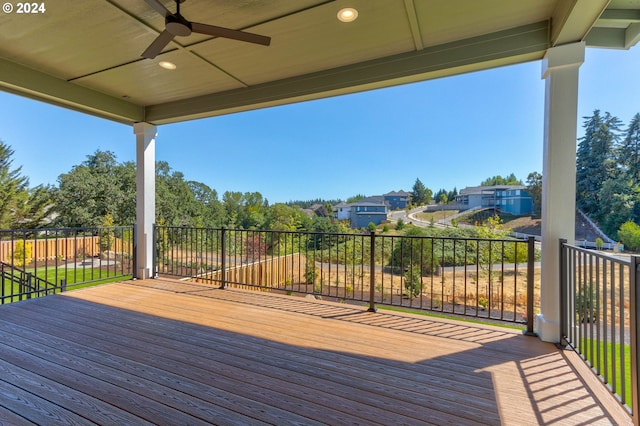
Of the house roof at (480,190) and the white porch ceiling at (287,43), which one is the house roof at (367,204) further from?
the white porch ceiling at (287,43)

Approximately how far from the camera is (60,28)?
99.9 inches

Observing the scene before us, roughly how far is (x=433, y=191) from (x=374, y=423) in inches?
425

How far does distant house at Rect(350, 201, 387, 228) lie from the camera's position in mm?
9509

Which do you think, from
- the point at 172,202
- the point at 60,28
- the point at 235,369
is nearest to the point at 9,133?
the point at 172,202

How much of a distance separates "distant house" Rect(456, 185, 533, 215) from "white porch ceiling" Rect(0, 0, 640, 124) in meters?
2.96

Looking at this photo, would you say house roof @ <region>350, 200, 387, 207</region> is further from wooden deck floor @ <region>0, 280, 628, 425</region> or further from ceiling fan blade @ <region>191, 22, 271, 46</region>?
ceiling fan blade @ <region>191, 22, 271, 46</region>

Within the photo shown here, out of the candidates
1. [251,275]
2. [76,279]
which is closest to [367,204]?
[251,275]

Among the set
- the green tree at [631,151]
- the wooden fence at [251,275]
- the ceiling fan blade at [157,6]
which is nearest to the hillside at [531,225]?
the green tree at [631,151]

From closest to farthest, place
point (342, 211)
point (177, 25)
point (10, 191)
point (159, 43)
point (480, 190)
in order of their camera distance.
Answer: point (177, 25) → point (159, 43) → point (480, 190) → point (342, 211) → point (10, 191)

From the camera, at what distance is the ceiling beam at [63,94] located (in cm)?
319

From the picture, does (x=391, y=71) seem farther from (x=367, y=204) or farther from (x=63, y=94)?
(x=367, y=204)

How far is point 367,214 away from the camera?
32.5 feet

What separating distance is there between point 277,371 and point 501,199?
685 centimetres

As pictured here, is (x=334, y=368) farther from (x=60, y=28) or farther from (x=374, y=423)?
(x=60, y=28)
